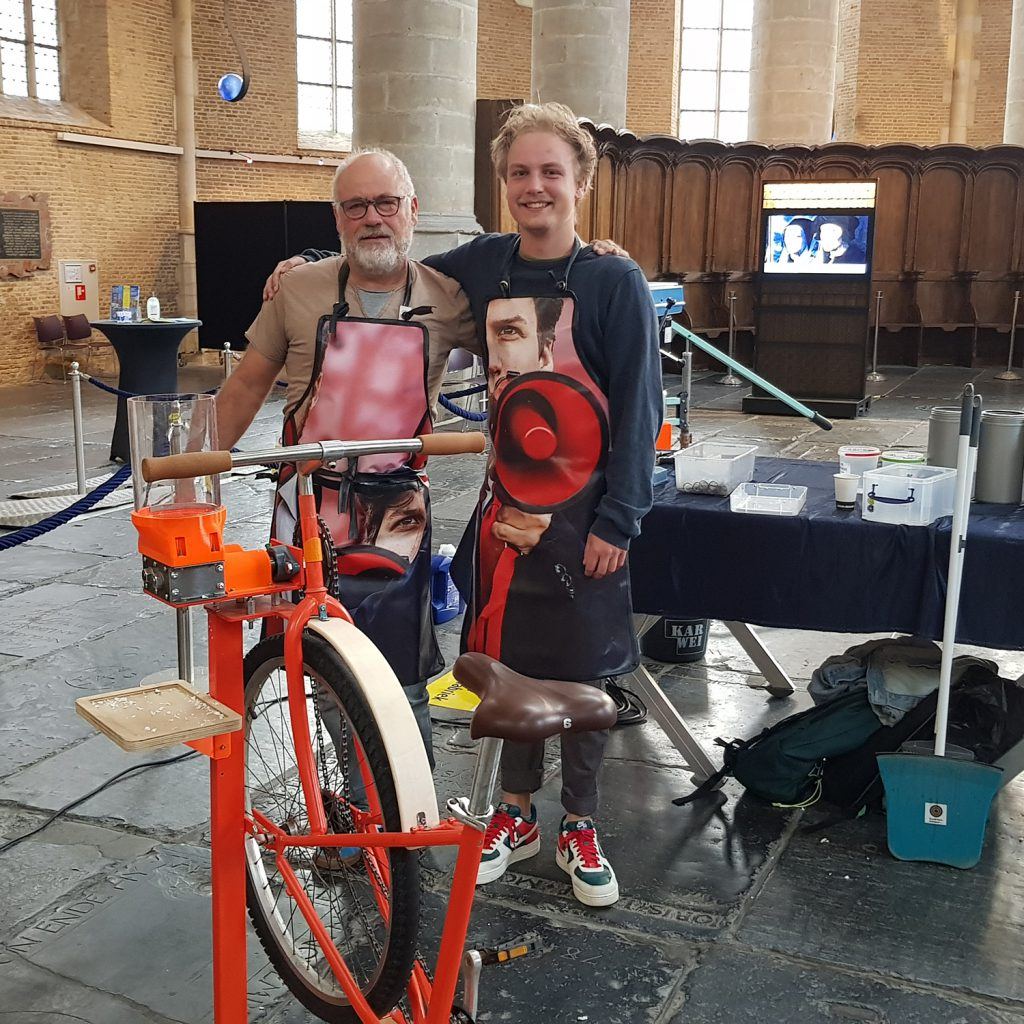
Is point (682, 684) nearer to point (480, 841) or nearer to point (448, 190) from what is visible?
point (480, 841)

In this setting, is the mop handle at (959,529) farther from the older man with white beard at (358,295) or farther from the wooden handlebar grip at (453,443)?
the wooden handlebar grip at (453,443)

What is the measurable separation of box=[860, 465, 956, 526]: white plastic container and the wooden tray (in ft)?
6.05

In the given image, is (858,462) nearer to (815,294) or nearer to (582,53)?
(815,294)

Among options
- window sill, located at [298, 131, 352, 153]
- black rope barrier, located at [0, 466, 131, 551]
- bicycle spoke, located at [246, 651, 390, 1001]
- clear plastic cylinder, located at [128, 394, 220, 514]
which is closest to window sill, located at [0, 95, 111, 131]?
window sill, located at [298, 131, 352, 153]

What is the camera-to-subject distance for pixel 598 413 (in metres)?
2.68

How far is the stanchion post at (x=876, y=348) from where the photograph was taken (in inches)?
567

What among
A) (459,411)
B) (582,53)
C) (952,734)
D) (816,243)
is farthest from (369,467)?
(582,53)

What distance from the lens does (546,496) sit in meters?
2.72

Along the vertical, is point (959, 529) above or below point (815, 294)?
below

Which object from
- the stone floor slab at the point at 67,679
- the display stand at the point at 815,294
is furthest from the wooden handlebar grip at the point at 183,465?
the display stand at the point at 815,294

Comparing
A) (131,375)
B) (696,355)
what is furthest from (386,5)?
(696,355)

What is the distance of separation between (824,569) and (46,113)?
49.0 feet

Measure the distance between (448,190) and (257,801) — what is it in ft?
25.8

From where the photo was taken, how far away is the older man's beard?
2646 mm
